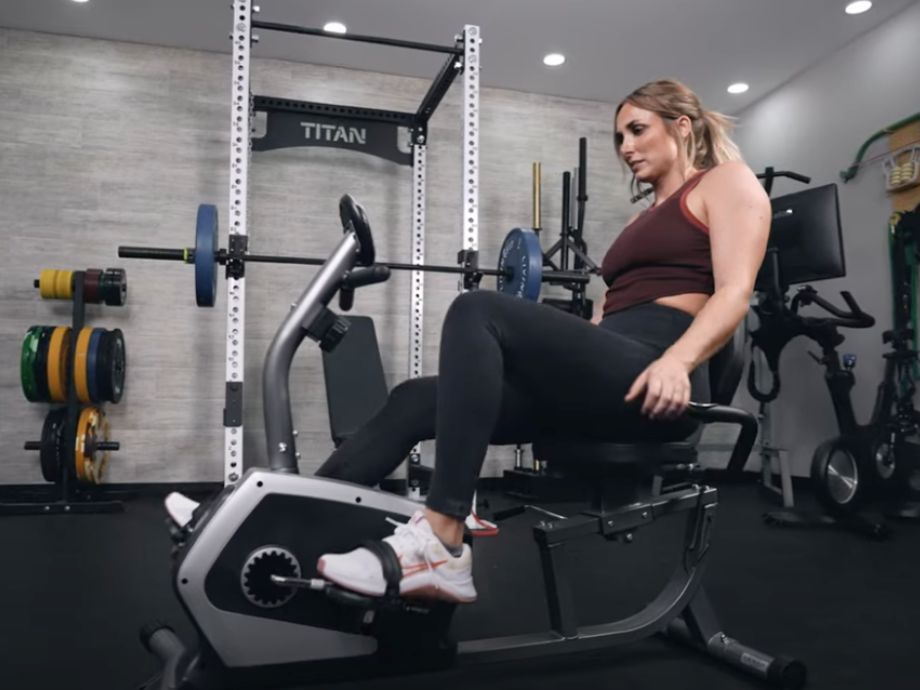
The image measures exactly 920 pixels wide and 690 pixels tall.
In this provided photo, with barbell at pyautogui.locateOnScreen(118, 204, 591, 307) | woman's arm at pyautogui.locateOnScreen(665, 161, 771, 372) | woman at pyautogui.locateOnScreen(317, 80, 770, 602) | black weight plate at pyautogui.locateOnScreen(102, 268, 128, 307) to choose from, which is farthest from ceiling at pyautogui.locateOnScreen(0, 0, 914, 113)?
woman's arm at pyautogui.locateOnScreen(665, 161, 771, 372)

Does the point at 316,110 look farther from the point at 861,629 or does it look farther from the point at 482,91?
the point at 861,629

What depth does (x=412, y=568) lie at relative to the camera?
100cm

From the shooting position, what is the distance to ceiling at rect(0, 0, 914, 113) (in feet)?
10.9

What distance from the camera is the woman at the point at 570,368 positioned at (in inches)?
39.9

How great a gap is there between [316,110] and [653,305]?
7.74 ft

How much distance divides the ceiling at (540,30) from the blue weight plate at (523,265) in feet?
4.47

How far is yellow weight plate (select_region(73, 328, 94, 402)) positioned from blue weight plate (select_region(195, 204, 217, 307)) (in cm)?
110

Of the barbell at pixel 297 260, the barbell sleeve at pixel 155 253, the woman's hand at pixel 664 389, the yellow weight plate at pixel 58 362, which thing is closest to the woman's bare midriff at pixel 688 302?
the woman's hand at pixel 664 389

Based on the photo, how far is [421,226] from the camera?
3285 millimetres

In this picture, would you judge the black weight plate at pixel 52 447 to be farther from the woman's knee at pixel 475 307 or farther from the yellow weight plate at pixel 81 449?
the woman's knee at pixel 475 307

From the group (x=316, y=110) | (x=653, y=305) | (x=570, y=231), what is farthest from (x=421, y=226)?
(x=653, y=305)

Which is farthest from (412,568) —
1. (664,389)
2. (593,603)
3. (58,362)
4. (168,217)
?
(168,217)

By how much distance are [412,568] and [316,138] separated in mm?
2549

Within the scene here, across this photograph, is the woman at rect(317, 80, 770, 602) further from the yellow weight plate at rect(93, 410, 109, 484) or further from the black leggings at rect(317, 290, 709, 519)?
the yellow weight plate at rect(93, 410, 109, 484)
